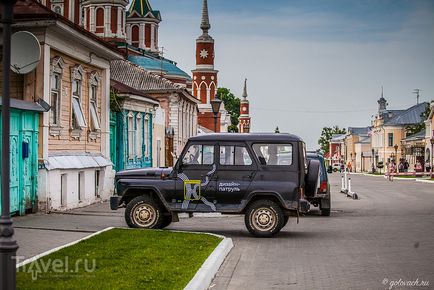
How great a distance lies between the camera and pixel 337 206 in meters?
29.6

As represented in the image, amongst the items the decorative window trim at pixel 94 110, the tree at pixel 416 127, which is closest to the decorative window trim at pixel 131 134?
the decorative window trim at pixel 94 110

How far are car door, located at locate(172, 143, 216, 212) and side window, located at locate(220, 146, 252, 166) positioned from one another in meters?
0.24

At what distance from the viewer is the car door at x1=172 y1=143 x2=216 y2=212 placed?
710 inches

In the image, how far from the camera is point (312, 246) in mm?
15922

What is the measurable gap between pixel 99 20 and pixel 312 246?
62403mm

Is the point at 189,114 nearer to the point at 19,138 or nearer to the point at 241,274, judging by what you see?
the point at 19,138

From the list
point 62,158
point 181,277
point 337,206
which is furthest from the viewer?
point 337,206

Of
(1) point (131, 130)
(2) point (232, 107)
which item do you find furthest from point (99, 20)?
(2) point (232, 107)

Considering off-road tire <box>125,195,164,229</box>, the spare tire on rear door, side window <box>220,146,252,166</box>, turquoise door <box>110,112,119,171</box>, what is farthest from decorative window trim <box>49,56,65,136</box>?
turquoise door <box>110,112,119,171</box>

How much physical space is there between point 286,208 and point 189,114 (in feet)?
144

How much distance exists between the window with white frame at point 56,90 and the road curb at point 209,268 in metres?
9.61

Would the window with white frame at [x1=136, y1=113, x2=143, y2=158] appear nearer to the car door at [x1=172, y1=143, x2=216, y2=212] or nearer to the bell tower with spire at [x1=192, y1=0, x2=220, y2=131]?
the car door at [x1=172, y1=143, x2=216, y2=212]

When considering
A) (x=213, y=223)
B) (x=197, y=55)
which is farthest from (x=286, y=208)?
(x=197, y=55)

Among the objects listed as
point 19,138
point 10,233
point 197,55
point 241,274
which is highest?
point 197,55
